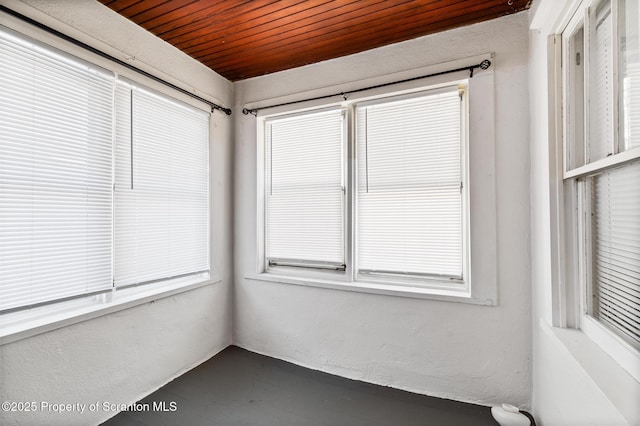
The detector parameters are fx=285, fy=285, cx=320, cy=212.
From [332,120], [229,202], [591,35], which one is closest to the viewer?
[591,35]

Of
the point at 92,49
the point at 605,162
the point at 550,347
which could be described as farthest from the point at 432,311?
the point at 92,49

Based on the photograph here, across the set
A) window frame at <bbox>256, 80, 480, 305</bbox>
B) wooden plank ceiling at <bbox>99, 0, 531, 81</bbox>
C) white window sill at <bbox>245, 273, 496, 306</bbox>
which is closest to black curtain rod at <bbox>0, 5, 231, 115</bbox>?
wooden plank ceiling at <bbox>99, 0, 531, 81</bbox>

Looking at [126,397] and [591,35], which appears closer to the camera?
[591,35]

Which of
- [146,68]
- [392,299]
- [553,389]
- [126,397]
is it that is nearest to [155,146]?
[146,68]

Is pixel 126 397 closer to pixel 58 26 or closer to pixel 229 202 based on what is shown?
pixel 229 202

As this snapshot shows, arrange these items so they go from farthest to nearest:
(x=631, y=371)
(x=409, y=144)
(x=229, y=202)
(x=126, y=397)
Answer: (x=229, y=202) < (x=409, y=144) < (x=126, y=397) < (x=631, y=371)

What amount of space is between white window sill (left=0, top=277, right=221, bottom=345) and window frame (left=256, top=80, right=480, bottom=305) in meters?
0.85

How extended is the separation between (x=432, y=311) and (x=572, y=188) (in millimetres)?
1106

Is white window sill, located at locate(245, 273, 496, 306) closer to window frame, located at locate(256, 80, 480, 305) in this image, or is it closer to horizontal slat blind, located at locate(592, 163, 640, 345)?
window frame, located at locate(256, 80, 480, 305)

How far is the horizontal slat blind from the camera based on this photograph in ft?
3.10

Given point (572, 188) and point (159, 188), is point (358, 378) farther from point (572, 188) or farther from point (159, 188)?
point (159, 188)

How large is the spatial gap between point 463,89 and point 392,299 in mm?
1592

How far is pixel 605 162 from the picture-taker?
1.04 meters

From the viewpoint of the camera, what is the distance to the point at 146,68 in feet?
6.56
